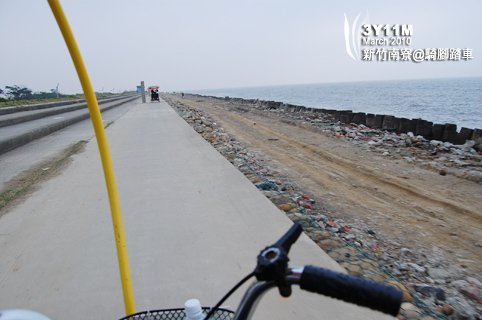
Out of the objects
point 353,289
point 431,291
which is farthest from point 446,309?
point 353,289

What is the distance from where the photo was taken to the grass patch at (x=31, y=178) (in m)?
4.41

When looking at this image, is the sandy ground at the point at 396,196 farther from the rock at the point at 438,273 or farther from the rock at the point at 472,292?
the rock at the point at 472,292

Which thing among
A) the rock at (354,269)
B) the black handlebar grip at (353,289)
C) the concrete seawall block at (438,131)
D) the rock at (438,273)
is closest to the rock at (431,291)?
the rock at (438,273)

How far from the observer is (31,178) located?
5.41 m

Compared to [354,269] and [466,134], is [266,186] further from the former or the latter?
[466,134]

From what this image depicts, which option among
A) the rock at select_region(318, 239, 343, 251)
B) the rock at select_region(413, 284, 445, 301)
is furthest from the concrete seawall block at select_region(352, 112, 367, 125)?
the rock at select_region(413, 284, 445, 301)

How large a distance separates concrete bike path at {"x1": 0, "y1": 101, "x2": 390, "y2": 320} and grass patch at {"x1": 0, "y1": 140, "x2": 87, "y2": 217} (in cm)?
21

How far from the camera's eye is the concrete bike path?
86.9 inches

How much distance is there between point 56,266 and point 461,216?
5.50 meters

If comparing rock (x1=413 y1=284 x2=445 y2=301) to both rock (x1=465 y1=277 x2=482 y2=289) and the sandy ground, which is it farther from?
the sandy ground

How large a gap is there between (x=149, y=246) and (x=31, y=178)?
11.8ft

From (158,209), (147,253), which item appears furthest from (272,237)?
(158,209)

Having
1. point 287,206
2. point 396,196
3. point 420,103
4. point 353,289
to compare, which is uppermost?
point 353,289

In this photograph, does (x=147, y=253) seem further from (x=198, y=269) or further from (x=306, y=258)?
(x=306, y=258)
